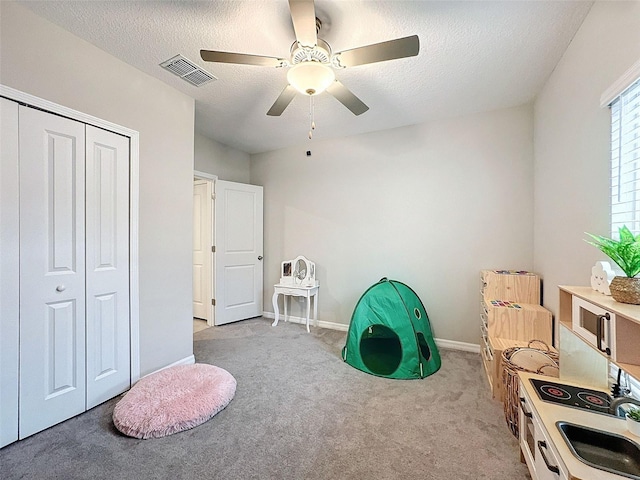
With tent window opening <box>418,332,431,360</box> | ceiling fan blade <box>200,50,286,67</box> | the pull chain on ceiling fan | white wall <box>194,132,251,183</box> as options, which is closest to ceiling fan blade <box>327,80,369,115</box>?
the pull chain on ceiling fan

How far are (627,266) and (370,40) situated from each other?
6.24ft

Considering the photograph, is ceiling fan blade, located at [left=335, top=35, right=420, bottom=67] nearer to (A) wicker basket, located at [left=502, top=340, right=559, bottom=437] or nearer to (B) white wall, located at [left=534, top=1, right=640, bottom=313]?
(B) white wall, located at [left=534, top=1, right=640, bottom=313]

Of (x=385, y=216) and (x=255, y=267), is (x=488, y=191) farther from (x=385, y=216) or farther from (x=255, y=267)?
(x=255, y=267)

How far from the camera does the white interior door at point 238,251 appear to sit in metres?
3.87

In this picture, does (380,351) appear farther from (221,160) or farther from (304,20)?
(221,160)

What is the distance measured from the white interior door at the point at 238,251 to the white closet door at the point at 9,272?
7.36 ft

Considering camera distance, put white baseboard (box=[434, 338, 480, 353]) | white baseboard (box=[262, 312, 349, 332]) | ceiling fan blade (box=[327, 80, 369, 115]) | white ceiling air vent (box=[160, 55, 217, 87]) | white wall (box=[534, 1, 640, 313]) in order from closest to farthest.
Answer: white wall (box=[534, 1, 640, 313])
ceiling fan blade (box=[327, 80, 369, 115])
white ceiling air vent (box=[160, 55, 217, 87])
white baseboard (box=[434, 338, 480, 353])
white baseboard (box=[262, 312, 349, 332])

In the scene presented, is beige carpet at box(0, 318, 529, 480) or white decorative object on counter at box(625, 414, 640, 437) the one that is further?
beige carpet at box(0, 318, 529, 480)

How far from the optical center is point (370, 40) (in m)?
1.88

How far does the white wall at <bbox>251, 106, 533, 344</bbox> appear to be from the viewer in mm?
2877

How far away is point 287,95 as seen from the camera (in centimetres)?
202

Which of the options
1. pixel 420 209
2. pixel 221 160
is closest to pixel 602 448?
pixel 420 209

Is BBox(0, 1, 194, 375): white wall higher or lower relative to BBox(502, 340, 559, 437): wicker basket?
higher

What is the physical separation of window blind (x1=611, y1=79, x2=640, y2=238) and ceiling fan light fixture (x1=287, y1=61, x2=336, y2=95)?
1537 mm
